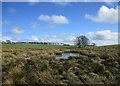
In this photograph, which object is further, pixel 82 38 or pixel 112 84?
pixel 82 38

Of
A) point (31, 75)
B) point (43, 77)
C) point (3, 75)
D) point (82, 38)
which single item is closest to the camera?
point (43, 77)

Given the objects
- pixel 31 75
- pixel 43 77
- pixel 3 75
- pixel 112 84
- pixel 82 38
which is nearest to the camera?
pixel 112 84

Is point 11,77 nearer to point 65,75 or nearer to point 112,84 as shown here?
point 65,75

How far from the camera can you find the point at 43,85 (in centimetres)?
835

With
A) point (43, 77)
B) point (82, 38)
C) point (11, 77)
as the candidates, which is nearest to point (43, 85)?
point (43, 77)

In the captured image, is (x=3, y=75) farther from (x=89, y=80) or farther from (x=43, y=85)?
(x=89, y=80)

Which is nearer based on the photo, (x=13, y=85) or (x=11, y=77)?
(x=13, y=85)

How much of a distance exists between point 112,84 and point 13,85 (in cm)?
321

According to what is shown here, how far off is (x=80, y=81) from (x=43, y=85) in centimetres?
117

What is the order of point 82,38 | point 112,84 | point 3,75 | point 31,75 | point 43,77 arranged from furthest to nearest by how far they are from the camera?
1. point 82,38
2. point 3,75
3. point 31,75
4. point 43,77
5. point 112,84

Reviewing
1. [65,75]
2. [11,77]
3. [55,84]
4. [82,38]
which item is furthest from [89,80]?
[82,38]

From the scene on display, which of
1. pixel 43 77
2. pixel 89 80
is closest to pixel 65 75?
pixel 43 77

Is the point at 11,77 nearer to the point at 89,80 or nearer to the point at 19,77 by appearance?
the point at 19,77

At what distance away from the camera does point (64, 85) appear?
27.1 ft
